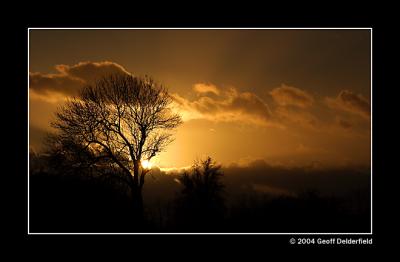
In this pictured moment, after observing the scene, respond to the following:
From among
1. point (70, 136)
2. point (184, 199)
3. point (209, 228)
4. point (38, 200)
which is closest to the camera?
point (209, 228)

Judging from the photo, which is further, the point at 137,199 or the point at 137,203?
the point at 137,199

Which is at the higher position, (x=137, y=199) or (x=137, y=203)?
(x=137, y=199)

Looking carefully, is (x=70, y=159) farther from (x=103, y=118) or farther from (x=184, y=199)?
(x=184, y=199)

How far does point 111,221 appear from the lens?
25766mm

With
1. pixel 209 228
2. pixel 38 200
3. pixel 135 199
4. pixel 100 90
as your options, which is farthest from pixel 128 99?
pixel 209 228

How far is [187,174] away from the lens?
35688 millimetres

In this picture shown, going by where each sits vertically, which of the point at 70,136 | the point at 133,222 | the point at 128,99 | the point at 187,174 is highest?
the point at 128,99

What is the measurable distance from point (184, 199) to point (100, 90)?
1241 cm

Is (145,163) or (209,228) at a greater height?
(145,163)

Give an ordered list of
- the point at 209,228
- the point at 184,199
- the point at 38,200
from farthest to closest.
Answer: the point at 184,199 → the point at 38,200 → the point at 209,228

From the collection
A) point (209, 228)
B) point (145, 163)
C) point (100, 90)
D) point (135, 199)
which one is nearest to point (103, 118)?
point (100, 90)

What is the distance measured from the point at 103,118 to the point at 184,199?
35.7 feet

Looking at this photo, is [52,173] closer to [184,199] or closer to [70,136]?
[70,136]

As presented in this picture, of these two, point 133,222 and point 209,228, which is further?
point 133,222
